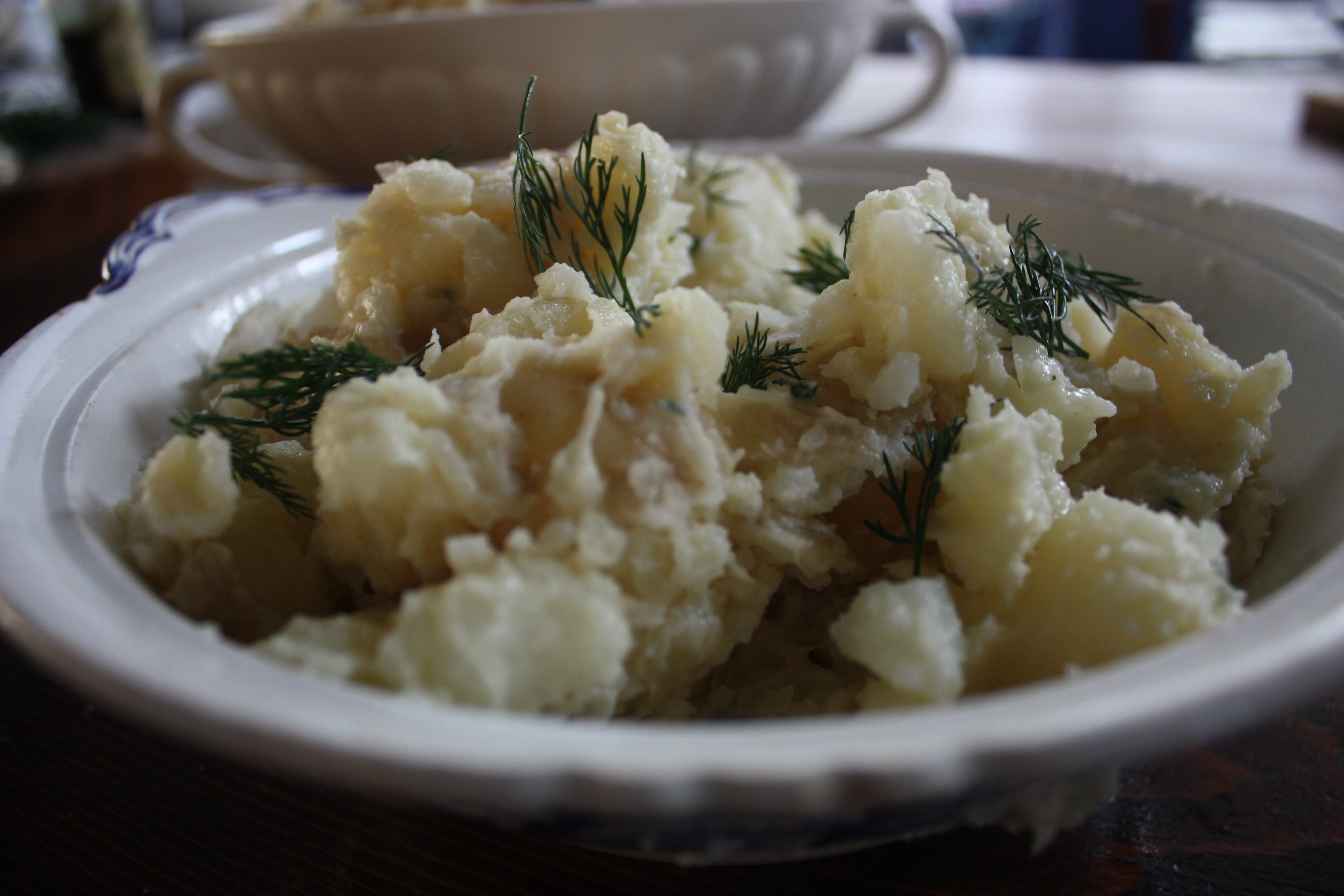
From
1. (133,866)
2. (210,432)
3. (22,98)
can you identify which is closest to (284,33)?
(210,432)

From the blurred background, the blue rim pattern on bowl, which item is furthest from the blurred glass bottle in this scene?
the blue rim pattern on bowl

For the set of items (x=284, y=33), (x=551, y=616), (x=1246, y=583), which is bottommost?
(x=1246, y=583)

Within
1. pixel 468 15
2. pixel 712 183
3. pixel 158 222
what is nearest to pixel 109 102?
pixel 468 15

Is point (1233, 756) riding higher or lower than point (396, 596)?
lower

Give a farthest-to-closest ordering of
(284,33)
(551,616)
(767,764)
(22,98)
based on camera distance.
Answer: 1. (22,98)
2. (284,33)
3. (551,616)
4. (767,764)

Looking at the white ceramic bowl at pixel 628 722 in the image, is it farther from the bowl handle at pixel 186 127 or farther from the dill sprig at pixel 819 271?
the bowl handle at pixel 186 127

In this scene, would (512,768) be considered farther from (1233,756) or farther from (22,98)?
(22,98)

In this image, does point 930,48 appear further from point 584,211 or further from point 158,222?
point 158,222
